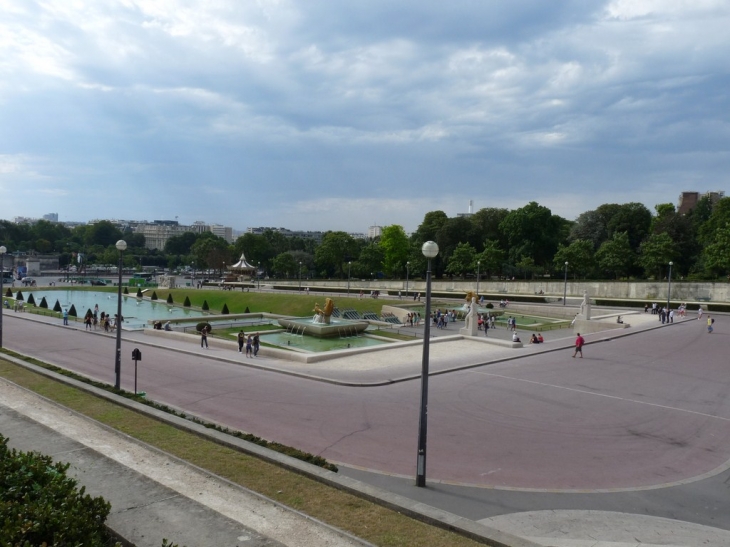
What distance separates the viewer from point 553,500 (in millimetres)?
10953

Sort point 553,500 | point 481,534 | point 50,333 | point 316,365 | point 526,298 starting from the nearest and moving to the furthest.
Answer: point 481,534 < point 553,500 < point 316,365 < point 50,333 < point 526,298

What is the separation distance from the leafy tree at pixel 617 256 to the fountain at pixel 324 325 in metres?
49.5

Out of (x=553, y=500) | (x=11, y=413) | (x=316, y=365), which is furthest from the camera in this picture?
(x=316, y=365)

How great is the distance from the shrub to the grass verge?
10.2 feet

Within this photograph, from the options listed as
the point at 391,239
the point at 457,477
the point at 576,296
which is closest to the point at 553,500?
the point at 457,477

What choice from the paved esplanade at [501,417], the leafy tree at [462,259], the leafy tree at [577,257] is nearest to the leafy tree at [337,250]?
the leafy tree at [462,259]

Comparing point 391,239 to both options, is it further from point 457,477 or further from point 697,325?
point 457,477

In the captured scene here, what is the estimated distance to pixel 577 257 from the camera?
76562mm

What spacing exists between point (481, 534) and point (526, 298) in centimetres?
5776

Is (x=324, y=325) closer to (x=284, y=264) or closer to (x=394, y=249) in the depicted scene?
(x=394, y=249)

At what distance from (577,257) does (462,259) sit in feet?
A: 54.4

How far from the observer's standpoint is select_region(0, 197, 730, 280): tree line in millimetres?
71812

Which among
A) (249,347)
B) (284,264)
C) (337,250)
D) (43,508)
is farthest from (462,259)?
(43,508)

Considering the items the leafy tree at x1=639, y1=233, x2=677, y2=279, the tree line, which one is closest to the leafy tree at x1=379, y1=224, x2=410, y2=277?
the tree line
